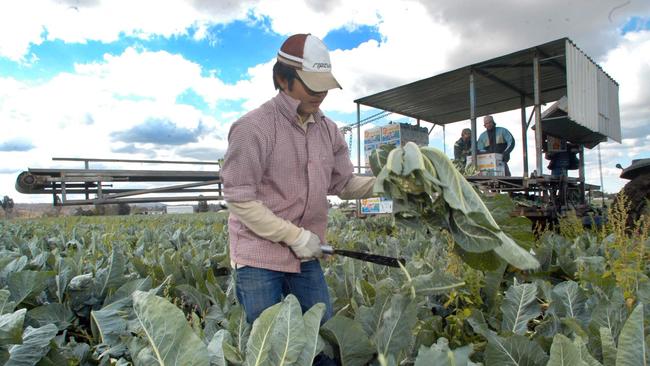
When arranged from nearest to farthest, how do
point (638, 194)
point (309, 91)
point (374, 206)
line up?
1. point (309, 91)
2. point (638, 194)
3. point (374, 206)

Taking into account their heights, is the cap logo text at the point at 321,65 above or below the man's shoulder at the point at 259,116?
above

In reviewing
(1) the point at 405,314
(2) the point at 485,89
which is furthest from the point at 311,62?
(2) the point at 485,89

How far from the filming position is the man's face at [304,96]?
2473 millimetres

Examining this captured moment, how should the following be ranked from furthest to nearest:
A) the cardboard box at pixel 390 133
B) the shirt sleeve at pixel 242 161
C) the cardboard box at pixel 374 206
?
1. the cardboard box at pixel 390 133
2. the cardboard box at pixel 374 206
3. the shirt sleeve at pixel 242 161

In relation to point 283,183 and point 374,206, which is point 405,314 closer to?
point 283,183

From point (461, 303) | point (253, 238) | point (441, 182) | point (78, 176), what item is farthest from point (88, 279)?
point (78, 176)

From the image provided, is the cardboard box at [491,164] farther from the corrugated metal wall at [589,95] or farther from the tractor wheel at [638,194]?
the tractor wheel at [638,194]

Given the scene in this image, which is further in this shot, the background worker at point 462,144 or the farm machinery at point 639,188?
the background worker at point 462,144

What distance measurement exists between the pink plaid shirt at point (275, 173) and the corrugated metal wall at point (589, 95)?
717 cm

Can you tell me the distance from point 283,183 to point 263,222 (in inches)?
11.7

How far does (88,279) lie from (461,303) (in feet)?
8.39

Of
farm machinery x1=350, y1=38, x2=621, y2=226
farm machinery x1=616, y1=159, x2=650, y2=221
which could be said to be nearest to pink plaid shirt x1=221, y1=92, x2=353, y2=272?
farm machinery x1=350, y1=38, x2=621, y2=226

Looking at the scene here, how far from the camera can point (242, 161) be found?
7.67ft

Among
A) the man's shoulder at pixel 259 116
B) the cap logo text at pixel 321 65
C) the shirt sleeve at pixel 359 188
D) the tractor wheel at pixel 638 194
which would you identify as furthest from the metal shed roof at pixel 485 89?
the man's shoulder at pixel 259 116
